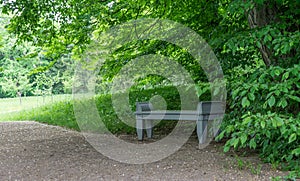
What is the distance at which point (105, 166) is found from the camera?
358 cm

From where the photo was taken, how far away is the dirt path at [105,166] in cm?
320

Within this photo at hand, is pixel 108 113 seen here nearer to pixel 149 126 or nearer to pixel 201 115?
pixel 149 126

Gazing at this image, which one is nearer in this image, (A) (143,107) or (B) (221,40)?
(B) (221,40)

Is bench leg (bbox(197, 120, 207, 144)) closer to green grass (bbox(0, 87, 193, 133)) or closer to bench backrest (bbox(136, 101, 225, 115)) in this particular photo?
bench backrest (bbox(136, 101, 225, 115))

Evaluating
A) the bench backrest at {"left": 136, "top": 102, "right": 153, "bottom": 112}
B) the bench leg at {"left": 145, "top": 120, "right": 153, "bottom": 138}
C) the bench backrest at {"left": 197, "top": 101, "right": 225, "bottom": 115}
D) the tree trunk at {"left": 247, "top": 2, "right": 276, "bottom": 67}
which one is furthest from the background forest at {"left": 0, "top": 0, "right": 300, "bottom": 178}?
the bench leg at {"left": 145, "top": 120, "right": 153, "bottom": 138}

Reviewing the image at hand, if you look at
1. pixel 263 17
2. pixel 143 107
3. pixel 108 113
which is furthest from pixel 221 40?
pixel 108 113

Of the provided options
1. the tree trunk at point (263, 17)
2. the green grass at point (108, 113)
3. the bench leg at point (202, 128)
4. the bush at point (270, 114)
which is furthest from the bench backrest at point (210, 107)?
the green grass at point (108, 113)

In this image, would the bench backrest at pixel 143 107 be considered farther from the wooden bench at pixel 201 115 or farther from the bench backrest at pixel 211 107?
the bench backrest at pixel 211 107

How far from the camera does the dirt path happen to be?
3197 mm

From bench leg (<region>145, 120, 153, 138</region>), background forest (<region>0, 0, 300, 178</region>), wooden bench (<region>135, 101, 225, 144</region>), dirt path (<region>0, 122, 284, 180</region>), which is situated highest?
background forest (<region>0, 0, 300, 178</region>)

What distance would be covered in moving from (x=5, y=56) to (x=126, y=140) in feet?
53.2

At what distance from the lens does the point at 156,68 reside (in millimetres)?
6066

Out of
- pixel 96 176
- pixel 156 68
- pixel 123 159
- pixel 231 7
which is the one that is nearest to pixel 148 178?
pixel 96 176

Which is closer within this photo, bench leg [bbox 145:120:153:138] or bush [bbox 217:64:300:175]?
bush [bbox 217:64:300:175]
